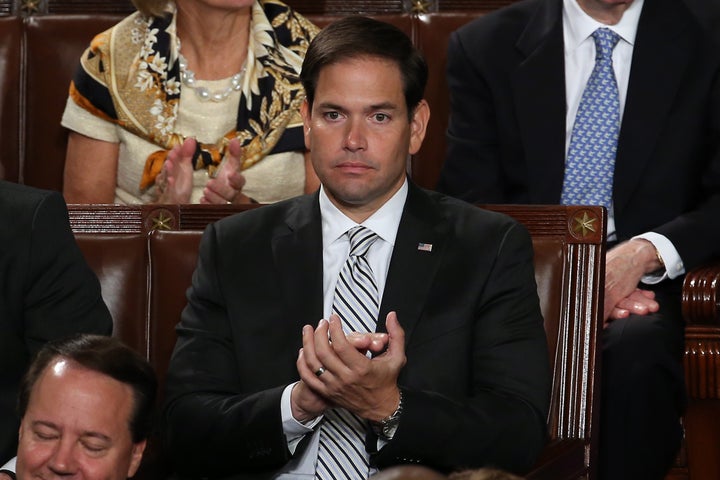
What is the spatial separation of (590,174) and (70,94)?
1.13 m

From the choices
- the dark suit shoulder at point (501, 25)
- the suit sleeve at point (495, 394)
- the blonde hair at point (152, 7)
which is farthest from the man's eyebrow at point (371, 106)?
the blonde hair at point (152, 7)

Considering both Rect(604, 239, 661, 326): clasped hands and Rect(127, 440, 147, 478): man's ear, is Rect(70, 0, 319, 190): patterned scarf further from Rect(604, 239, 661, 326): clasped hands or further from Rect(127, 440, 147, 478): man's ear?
Rect(127, 440, 147, 478): man's ear

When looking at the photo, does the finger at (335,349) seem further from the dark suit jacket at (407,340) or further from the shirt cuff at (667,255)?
the shirt cuff at (667,255)

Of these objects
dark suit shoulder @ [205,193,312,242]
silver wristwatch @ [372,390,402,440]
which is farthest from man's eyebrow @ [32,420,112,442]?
dark suit shoulder @ [205,193,312,242]

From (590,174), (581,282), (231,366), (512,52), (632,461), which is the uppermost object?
(512,52)

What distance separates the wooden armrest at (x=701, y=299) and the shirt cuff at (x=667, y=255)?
69 mm

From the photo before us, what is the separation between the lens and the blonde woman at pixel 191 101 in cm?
295

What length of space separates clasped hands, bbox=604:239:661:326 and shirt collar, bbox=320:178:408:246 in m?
0.55

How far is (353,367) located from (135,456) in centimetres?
31

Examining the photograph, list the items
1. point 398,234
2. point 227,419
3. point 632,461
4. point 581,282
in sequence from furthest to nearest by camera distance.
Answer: point 632,461 < point 581,282 < point 398,234 < point 227,419

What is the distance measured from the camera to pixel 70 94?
303 centimetres

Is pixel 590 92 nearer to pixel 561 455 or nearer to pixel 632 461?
pixel 632 461

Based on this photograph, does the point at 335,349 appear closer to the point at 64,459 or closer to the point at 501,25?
the point at 64,459

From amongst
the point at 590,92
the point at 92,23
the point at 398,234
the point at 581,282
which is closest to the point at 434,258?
the point at 398,234
